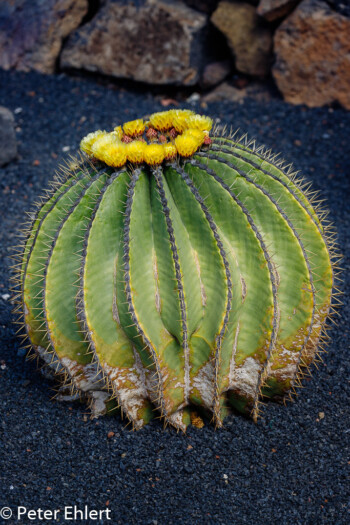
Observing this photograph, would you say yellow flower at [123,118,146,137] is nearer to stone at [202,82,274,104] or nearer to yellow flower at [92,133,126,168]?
yellow flower at [92,133,126,168]

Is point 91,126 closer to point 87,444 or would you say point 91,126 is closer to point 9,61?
point 9,61

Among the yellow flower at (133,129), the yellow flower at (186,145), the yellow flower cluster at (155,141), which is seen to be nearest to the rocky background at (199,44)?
the yellow flower cluster at (155,141)

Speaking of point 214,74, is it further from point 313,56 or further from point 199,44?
point 313,56

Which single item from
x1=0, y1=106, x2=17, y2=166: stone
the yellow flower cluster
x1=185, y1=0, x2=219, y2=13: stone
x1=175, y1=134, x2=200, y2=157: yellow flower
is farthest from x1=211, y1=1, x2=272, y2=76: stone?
x1=175, y1=134, x2=200, y2=157: yellow flower

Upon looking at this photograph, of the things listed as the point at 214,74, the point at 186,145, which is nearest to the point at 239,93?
the point at 214,74

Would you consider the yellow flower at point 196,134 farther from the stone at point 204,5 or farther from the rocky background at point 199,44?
the stone at point 204,5

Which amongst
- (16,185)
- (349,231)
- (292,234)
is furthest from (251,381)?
(16,185)
